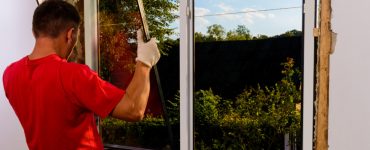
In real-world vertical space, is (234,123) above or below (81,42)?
below

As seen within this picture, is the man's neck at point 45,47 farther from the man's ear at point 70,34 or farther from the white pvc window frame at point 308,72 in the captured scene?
the white pvc window frame at point 308,72

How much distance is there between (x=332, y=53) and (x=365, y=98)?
0.22 meters

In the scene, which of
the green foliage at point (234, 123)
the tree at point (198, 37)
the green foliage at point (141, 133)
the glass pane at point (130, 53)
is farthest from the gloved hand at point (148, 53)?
the green foliage at point (141, 133)

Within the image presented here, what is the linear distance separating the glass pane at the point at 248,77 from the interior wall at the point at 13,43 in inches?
53.4

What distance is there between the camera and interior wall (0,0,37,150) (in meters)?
2.86

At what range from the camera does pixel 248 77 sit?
3865 mm

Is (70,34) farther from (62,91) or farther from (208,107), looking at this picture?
(208,107)

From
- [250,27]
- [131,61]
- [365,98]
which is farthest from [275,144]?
[365,98]

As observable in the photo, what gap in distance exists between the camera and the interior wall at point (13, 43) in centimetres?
286

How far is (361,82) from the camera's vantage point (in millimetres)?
1527

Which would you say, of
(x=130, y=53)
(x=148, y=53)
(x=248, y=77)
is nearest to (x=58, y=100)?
(x=148, y=53)

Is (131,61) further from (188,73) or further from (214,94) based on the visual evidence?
(188,73)

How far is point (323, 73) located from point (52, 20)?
1078 millimetres

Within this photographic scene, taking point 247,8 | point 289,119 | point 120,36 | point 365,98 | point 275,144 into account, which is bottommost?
point 275,144
